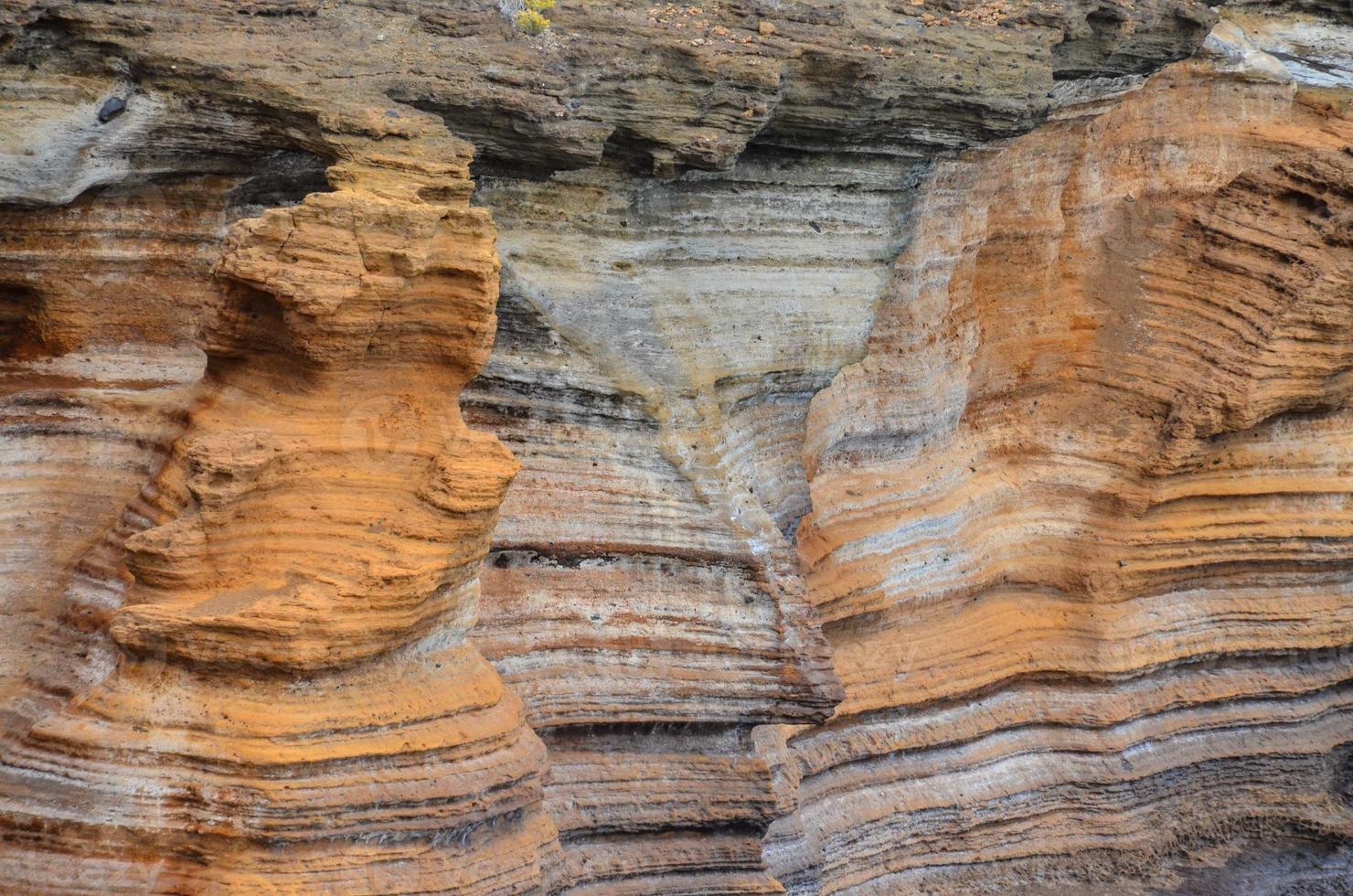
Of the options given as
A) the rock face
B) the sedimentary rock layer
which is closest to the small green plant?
the rock face

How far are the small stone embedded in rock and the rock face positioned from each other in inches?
0.6

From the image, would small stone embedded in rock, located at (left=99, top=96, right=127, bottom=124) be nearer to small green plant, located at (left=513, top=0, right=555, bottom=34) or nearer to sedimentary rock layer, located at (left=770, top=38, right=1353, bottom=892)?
small green plant, located at (left=513, top=0, right=555, bottom=34)

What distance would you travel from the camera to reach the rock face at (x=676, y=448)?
6945mm

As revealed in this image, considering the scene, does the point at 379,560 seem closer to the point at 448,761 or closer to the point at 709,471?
the point at 448,761

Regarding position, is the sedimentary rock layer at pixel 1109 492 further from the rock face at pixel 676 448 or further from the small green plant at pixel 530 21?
the small green plant at pixel 530 21

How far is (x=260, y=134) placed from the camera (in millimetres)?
7613

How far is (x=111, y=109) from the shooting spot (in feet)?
23.7

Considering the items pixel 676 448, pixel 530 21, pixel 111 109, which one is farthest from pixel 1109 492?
pixel 111 109

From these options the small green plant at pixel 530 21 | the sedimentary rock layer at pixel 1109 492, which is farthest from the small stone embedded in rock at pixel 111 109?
the sedimentary rock layer at pixel 1109 492

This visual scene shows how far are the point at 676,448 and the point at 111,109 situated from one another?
3.53 metres

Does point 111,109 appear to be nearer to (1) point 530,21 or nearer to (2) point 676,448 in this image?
(1) point 530,21

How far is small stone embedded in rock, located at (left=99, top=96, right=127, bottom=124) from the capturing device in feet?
23.6

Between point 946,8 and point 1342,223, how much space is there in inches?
140

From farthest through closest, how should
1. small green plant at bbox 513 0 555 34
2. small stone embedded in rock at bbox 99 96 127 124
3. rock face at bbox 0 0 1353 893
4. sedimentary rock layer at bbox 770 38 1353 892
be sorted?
sedimentary rock layer at bbox 770 38 1353 892 → small green plant at bbox 513 0 555 34 → small stone embedded in rock at bbox 99 96 127 124 → rock face at bbox 0 0 1353 893
